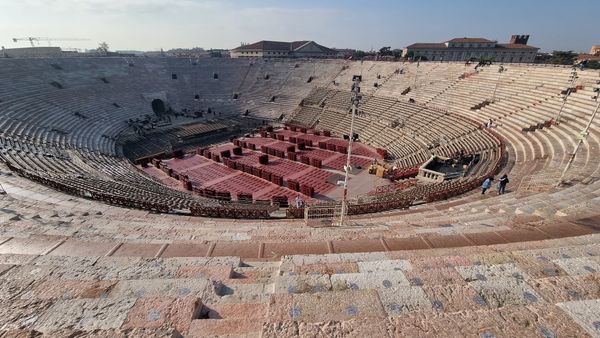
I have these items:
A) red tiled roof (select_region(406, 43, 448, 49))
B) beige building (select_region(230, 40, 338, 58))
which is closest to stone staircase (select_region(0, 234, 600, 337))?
beige building (select_region(230, 40, 338, 58))

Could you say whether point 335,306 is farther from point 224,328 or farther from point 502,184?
point 502,184

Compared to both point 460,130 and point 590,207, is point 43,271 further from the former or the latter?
point 460,130

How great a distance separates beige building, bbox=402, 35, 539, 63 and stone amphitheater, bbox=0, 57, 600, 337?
217ft

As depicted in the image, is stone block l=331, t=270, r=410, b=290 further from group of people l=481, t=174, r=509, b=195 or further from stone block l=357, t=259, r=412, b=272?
group of people l=481, t=174, r=509, b=195

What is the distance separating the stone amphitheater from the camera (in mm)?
3816

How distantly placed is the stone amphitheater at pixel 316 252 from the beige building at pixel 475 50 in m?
66.2

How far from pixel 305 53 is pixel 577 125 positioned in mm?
79890

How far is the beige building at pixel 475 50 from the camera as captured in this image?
3189 inches

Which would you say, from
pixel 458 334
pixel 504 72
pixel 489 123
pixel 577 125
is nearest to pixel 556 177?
pixel 577 125

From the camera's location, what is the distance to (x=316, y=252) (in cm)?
785

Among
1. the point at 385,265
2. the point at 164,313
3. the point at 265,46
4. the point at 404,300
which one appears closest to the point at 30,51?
the point at 265,46

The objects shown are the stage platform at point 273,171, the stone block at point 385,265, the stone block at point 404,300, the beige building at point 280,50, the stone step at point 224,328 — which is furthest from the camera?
the beige building at point 280,50

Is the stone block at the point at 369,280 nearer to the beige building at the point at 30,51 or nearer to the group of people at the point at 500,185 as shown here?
the group of people at the point at 500,185

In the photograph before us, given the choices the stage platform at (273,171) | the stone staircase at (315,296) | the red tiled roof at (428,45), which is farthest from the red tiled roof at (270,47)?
the stone staircase at (315,296)
